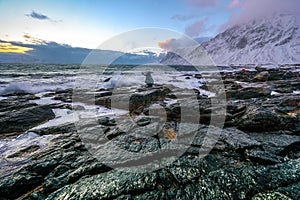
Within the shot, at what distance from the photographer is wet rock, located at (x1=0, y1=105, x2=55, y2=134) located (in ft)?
20.3

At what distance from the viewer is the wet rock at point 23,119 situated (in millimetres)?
6179

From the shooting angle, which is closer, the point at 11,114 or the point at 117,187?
the point at 117,187

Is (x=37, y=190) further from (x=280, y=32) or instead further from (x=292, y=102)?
(x=280, y=32)

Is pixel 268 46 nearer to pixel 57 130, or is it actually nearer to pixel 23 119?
pixel 57 130

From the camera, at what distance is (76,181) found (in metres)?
3.17

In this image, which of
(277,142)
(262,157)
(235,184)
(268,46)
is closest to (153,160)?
(235,184)

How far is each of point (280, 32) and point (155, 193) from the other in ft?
761

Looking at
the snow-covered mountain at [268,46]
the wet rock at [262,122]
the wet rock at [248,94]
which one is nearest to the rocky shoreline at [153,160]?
the wet rock at [262,122]

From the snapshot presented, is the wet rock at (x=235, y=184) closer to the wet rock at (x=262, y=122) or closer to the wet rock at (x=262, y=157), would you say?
the wet rock at (x=262, y=157)

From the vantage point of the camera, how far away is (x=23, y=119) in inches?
266

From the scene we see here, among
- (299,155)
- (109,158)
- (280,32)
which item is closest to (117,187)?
(109,158)

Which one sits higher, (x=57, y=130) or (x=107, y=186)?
(x=107, y=186)

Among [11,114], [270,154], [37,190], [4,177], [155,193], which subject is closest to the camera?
[155,193]

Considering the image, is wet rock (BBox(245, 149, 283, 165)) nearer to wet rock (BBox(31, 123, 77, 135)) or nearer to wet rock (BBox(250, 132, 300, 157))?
wet rock (BBox(250, 132, 300, 157))
